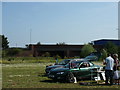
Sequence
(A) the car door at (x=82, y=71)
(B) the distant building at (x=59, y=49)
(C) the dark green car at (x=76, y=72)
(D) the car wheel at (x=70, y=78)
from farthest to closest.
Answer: (B) the distant building at (x=59, y=49)
(A) the car door at (x=82, y=71)
(C) the dark green car at (x=76, y=72)
(D) the car wheel at (x=70, y=78)

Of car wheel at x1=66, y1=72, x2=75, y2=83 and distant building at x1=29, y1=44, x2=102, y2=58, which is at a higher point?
distant building at x1=29, y1=44, x2=102, y2=58

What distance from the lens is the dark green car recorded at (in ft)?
50.2

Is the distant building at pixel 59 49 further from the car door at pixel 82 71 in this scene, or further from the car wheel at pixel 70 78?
the car wheel at pixel 70 78

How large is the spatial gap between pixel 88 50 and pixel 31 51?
62.8ft

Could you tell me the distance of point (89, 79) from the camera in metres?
16.5

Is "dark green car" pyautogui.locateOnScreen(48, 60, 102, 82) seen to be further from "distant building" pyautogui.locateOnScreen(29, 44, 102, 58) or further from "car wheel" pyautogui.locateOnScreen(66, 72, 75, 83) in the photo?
"distant building" pyautogui.locateOnScreen(29, 44, 102, 58)

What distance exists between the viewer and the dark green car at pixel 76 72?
15289 mm

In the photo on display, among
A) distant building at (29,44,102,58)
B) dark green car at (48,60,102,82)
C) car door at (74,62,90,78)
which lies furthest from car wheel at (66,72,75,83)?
distant building at (29,44,102,58)

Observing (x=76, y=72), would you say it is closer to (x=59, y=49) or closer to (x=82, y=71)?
(x=82, y=71)

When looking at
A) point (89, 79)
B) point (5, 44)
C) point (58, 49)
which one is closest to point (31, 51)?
point (58, 49)

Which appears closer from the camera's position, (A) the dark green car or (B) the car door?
(A) the dark green car

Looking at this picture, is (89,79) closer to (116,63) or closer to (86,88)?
(116,63)

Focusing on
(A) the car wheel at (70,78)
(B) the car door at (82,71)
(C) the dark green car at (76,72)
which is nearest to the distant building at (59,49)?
(C) the dark green car at (76,72)

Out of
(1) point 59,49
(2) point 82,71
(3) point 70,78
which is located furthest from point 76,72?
(1) point 59,49
